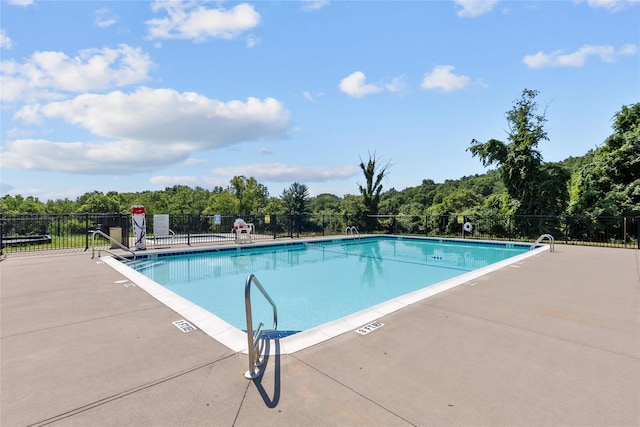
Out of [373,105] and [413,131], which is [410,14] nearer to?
[373,105]

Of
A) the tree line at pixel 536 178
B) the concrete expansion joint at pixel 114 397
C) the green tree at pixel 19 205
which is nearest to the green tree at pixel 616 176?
the tree line at pixel 536 178

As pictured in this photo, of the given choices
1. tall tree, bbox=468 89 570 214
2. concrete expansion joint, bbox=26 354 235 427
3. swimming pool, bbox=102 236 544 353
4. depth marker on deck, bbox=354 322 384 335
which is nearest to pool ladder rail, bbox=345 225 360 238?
swimming pool, bbox=102 236 544 353

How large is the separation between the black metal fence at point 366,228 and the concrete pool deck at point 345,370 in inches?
297

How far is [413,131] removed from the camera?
1445cm

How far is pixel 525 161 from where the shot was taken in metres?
14.7

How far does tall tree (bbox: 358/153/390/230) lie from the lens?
64.0 feet

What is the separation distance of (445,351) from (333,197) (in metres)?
45.1

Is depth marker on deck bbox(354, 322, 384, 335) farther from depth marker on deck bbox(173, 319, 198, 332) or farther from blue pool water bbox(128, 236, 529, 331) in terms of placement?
depth marker on deck bbox(173, 319, 198, 332)

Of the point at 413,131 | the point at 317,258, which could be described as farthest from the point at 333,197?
the point at 317,258

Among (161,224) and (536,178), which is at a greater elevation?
(536,178)

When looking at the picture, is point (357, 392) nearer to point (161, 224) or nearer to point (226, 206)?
point (161, 224)

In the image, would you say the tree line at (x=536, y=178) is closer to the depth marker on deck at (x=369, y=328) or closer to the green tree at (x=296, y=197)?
the green tree at (x=296, y=197)

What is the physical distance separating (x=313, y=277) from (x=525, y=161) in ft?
43.1

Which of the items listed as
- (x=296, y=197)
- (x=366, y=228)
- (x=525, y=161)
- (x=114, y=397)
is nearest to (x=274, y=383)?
(x=114, y=397)
